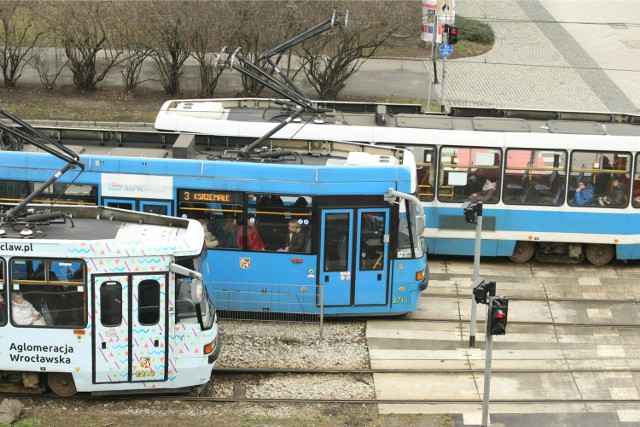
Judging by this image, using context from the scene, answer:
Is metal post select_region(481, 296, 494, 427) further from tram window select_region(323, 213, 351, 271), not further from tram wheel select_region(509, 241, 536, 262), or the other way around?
tram wheel select_region(509, 241, 536, 262)

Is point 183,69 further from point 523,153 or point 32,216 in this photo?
point 32,216

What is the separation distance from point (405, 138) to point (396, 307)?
4108mm

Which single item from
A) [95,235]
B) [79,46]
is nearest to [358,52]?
[79,46]

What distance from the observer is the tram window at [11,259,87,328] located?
1508 cm

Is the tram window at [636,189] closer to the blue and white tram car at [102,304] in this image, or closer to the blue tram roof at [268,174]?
the blue tram roof at [268,174]

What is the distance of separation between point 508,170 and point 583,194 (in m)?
1.59

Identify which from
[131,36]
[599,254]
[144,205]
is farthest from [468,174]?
[131,36]

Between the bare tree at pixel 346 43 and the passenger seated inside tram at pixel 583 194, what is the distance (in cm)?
1151

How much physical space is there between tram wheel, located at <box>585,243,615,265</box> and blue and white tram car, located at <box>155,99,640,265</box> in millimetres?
173

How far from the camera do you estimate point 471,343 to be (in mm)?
18484

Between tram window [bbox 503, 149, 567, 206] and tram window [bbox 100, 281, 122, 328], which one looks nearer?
tram window [bbox 100, 281, 122, 328]

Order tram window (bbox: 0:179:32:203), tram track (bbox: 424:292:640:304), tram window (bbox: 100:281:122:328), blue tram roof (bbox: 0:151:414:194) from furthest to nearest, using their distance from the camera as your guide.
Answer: tram track (bbox: 424:292:640:304)
tram window (bbox: 0:179:32:203)
blue tram roof (bbox: 0:151:414:194)
tram window (bbox: 100:281:122:328)

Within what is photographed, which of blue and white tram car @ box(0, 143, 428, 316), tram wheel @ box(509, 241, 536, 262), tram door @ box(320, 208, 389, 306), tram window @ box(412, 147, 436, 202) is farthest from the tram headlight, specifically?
tram wheel @ box(509, 241, 536, 262)

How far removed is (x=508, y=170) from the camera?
21625 mm
